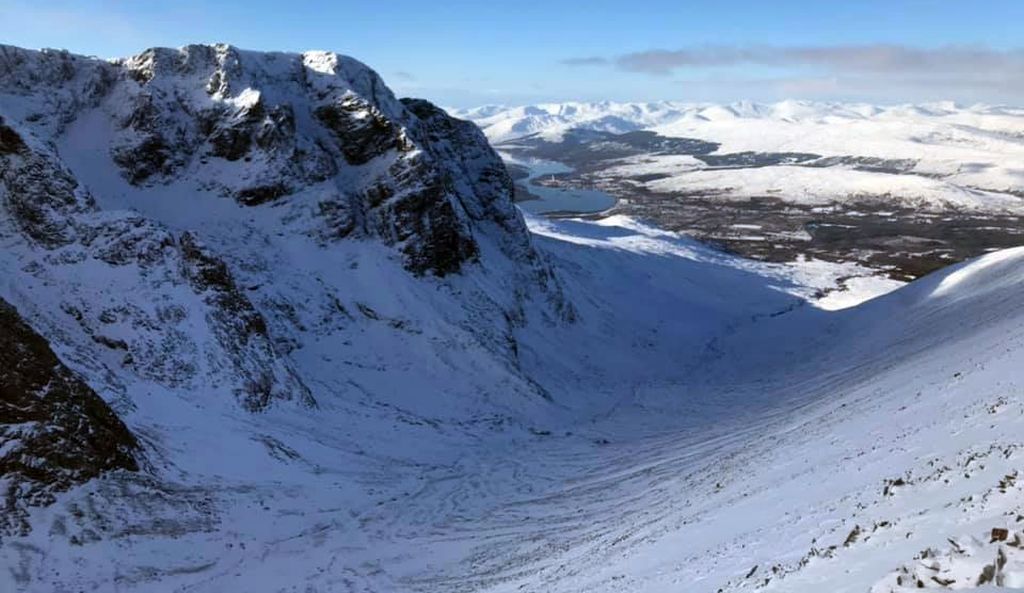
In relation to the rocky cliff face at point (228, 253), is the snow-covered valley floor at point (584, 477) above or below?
below

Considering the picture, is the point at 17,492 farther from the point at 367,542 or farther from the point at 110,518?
the point at 367,542

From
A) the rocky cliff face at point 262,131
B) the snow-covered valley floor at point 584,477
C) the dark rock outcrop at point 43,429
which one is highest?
the rocky cliff face at point 262,131

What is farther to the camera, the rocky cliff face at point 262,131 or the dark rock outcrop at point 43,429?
the rocky cliff face at point 262,131

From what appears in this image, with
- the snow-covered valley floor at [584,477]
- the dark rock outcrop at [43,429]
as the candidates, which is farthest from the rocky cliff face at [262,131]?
the dark rock outcrop at [43,429]

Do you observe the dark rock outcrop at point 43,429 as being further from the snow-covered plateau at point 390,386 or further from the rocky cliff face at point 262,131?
the rocky cliff face at point 262,131

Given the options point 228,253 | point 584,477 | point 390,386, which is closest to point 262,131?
point 228,253

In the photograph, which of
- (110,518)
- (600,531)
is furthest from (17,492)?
(600,531)

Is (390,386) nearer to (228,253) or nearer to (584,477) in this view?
(228,253)
